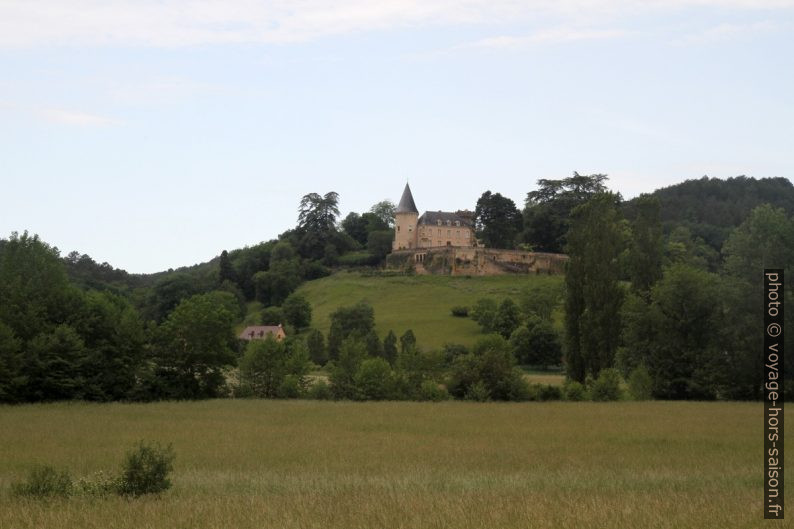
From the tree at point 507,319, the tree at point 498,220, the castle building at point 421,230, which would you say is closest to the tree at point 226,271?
the castle building at point 421,230

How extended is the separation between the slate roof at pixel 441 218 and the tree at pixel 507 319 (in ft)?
124

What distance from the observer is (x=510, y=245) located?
123 metres

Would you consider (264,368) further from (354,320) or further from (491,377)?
(354,320)

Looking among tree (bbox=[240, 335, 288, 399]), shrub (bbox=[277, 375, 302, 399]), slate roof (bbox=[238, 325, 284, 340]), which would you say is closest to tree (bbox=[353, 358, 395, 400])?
shrub (bbox=[277, 375, 302, 399])

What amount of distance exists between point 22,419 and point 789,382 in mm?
35480

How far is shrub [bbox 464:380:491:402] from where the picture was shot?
145ft

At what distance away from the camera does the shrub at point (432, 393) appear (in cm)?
4531

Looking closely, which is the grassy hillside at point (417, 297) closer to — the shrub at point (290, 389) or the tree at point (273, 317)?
the tree at point (273, 317)

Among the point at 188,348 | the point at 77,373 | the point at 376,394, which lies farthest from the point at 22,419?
the point at 376,394

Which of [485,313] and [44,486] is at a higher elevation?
[485,313]

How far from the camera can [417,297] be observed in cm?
10631

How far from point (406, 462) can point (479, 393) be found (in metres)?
22.5

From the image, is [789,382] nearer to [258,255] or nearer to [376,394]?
[376,394]

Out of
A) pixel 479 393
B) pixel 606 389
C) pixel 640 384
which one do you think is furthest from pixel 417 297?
pixel 606 389
